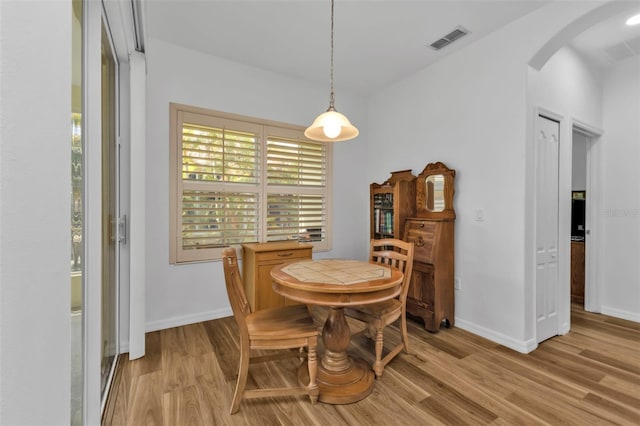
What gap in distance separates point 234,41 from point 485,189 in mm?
3014

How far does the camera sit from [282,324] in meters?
1.93

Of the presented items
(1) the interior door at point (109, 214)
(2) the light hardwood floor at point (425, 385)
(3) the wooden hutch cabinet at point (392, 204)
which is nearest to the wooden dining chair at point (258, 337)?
(2) the light hardwood floor at point (425, 385)

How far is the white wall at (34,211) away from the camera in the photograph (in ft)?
1.35

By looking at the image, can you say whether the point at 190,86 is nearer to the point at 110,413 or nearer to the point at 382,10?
the point at 382,10

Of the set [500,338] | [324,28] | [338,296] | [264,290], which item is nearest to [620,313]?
[500,338]

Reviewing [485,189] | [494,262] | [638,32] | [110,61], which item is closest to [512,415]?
[494,262]

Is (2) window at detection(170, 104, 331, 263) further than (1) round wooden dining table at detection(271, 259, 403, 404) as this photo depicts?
Yes

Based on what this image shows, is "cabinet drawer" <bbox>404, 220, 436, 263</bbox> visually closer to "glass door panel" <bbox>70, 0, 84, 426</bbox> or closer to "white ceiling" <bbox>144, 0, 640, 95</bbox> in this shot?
"white ceiling" <bbox>144, 0, 640, 95</bbox>

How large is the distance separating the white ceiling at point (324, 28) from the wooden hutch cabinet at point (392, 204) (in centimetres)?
141

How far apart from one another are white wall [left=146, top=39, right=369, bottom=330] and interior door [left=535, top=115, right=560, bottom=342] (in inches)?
99.0

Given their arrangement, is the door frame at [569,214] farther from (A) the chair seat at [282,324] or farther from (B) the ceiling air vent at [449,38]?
(A) the chair seat at [282,324]

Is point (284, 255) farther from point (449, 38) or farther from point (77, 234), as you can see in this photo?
point (449, 38)

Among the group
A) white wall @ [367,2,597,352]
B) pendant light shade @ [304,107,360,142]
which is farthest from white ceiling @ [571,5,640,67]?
pendant light shade @ [304,107,360,142]

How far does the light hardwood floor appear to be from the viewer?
177 cm
